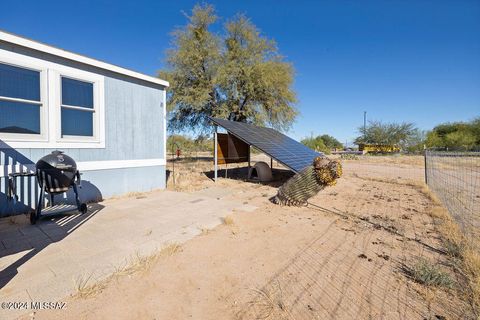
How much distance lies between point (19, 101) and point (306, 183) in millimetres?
7265

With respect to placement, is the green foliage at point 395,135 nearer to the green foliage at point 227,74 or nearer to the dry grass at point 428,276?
the green foliage at point 227,74

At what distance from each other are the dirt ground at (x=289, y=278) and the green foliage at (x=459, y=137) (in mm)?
38226

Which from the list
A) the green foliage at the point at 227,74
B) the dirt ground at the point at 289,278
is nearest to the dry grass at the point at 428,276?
the dirt ground at the point at 289,278

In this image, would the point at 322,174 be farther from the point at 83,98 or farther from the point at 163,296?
the point at 83,98

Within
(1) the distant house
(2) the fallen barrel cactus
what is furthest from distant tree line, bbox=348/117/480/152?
(1) the distant house

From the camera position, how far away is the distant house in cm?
462

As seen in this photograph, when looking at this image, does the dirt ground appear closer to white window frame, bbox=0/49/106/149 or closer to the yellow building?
white window frame, bbox=0/49/106/149

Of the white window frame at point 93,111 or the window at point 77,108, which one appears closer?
the white window frame at point 93,111

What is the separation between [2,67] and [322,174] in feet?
28.7

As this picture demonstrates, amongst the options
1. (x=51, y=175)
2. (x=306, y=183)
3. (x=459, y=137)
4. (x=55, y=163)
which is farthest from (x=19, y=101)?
(x=459, y=137)

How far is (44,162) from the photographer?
164 inches

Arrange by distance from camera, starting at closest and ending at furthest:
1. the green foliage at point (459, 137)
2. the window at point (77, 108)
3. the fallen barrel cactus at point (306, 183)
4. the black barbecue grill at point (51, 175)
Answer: the black barbecue grill at point (51, 175) → the window at point (77, 108) → the fallen barrel cactus at point (306, 183) → the green foliage at point (459, 137)

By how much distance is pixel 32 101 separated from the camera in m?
4.88

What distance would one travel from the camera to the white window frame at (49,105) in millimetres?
4580
